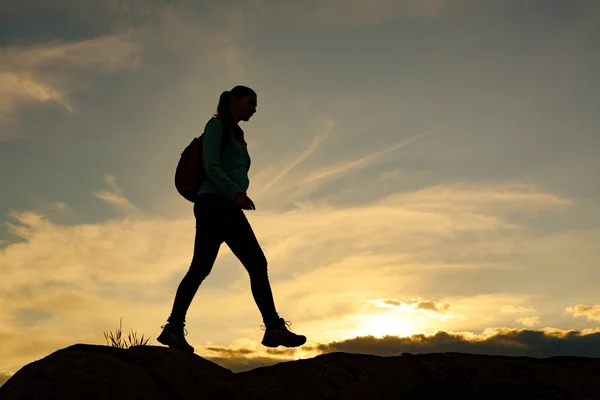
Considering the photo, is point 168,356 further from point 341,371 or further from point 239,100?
point 239,100

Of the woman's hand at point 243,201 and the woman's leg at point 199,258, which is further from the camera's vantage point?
the woman's leg at point 199,258

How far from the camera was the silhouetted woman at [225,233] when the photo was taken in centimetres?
690

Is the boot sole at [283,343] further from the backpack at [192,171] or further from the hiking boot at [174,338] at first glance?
the backpack at [192,171]

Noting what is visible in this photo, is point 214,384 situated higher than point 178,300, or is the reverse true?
point 178,300

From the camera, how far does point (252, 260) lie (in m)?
7.16

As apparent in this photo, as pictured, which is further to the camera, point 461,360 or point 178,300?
point 178,300

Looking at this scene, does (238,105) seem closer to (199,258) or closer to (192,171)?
(192,171)

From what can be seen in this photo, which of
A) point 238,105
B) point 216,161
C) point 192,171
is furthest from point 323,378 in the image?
point 238,105

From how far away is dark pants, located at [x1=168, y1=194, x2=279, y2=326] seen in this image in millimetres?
6980

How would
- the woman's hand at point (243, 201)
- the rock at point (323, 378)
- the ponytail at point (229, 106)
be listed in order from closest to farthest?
the rock at point (323, 378), the woman's hand at point (243, 201), the ponytail at point (229, 106)

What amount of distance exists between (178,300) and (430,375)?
262 centimetres

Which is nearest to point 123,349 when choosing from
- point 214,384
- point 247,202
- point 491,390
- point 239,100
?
point 214,384

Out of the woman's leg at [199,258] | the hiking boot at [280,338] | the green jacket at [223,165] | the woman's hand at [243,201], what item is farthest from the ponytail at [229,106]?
the hiking boot at [280,338]

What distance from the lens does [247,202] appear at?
22.5 feet
